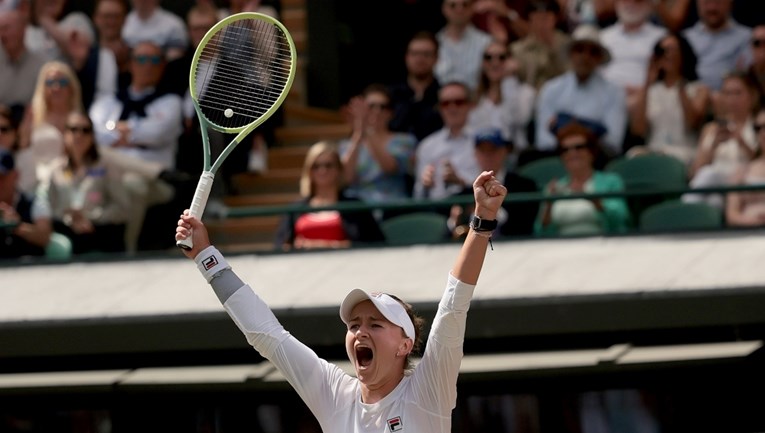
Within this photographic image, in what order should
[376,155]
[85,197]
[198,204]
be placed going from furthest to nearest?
[376,155]
[85,197]
[198,204]

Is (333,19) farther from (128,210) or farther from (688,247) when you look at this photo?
A: (688,247)

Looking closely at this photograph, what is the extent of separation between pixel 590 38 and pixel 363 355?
18.9 feet

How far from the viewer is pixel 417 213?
9273 mm

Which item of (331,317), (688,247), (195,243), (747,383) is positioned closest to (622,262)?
(688,247)

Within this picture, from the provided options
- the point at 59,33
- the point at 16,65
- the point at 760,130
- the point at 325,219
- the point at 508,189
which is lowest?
the point at 325,219

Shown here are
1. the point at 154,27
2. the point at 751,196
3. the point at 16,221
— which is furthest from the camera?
the point at 154,27

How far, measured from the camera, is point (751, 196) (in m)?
8.60

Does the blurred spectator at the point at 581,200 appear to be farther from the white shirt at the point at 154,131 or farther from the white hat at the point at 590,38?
the white shirt at the point at 154,131

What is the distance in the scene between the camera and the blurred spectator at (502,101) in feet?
33.1

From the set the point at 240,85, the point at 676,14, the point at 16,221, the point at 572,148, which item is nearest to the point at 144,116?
the point at 16,221

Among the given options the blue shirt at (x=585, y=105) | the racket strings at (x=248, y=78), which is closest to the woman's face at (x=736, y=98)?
the blue shirt at (x=585, y=105)

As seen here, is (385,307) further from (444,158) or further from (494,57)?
(494,57)

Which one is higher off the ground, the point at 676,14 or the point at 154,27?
the point at 154,27

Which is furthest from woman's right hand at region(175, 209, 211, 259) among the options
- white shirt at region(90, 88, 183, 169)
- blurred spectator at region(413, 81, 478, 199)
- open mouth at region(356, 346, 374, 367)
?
white shirt at region(90, 88, 183, 169)
